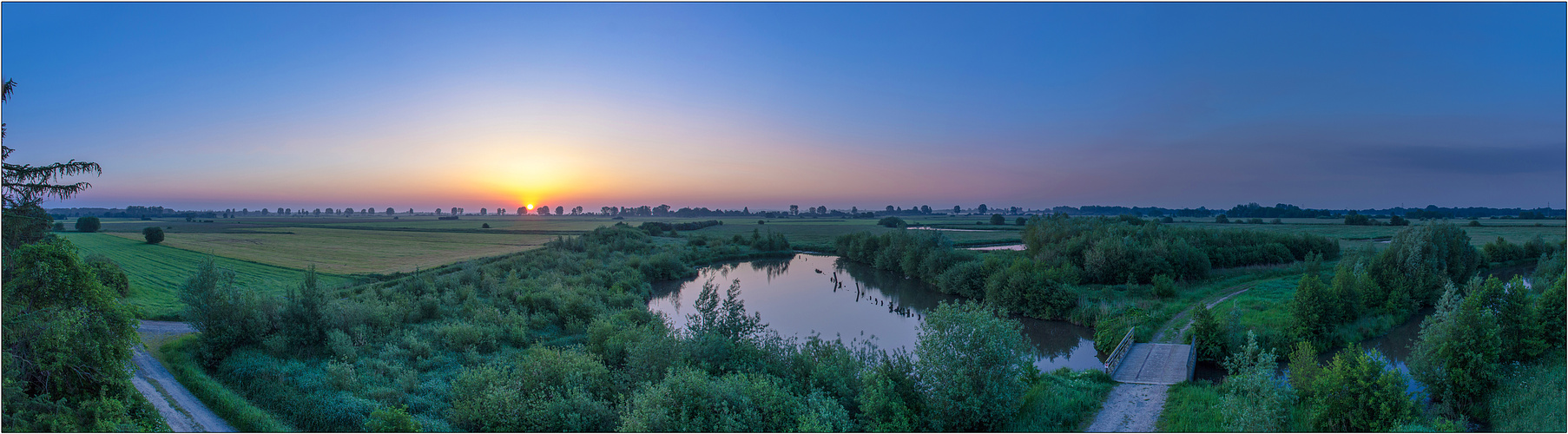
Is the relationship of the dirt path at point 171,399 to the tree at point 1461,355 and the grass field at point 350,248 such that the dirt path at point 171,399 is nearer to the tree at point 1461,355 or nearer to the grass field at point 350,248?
the grass field at point 350,248

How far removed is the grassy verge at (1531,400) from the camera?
1317 centimetres

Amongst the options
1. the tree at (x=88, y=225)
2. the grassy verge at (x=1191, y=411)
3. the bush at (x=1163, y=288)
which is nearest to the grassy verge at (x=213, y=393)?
the grassy verge at (x=1191, y=411)

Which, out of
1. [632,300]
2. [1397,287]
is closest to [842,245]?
[632,300]

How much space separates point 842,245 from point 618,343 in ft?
161

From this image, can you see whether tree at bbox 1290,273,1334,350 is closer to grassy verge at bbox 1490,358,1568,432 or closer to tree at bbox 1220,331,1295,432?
grassy verge at bbox 1490,358,1568,432

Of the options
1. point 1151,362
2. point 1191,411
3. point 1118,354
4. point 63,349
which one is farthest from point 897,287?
point 63,349

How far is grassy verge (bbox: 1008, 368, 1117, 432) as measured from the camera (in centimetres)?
1432

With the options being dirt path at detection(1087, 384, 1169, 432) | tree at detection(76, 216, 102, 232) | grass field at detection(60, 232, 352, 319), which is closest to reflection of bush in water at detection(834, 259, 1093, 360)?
dirt path at detection(1087, 384, 1169, 432)

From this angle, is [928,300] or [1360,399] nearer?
[1360,399]

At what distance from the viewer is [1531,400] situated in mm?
14531

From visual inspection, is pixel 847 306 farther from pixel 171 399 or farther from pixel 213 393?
pixel 171 399

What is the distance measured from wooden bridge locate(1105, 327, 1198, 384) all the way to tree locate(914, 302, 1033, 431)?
6.41 meters

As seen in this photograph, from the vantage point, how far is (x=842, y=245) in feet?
220

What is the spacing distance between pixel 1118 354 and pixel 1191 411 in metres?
5.40
